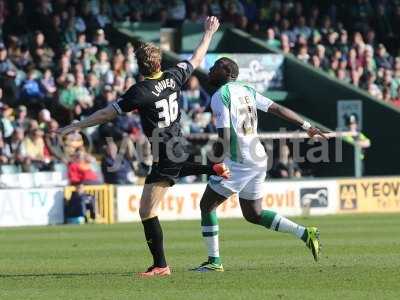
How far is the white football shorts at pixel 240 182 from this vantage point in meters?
12.3

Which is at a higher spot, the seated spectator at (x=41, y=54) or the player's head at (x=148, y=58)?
the seated spectator at (x=41, y=54)

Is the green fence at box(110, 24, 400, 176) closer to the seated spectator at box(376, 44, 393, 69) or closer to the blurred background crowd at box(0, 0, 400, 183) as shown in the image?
the blurred background crowd at box(0, 0, 400, 183)

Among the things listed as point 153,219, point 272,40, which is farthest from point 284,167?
point 153,219

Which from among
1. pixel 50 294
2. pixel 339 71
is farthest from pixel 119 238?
pixel 339 71

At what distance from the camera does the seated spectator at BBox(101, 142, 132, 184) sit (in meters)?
26.1

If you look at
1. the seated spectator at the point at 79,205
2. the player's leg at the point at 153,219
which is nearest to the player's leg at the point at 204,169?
the player's leg at the point at 153,219

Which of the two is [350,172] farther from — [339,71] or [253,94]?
[253,94]

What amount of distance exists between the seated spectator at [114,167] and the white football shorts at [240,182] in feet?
45.5

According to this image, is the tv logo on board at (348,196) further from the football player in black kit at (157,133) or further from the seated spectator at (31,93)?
the football player in black kit at (157,133)

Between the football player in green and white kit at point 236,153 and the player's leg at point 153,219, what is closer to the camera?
the player's leg at point 153,219

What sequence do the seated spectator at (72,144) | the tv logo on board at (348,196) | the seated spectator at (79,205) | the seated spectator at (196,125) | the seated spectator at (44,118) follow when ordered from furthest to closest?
the tv logo on board at (348,196) < the seated spectator at (196,125) < the seated spectator at (44,118) < the seated spectator at (72,144) < the seated spectator at (79,205)

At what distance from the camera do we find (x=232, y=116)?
39.8 ft

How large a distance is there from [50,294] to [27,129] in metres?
15.2

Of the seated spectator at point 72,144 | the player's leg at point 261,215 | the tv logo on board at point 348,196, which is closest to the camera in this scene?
the player's leg at point 261,215
